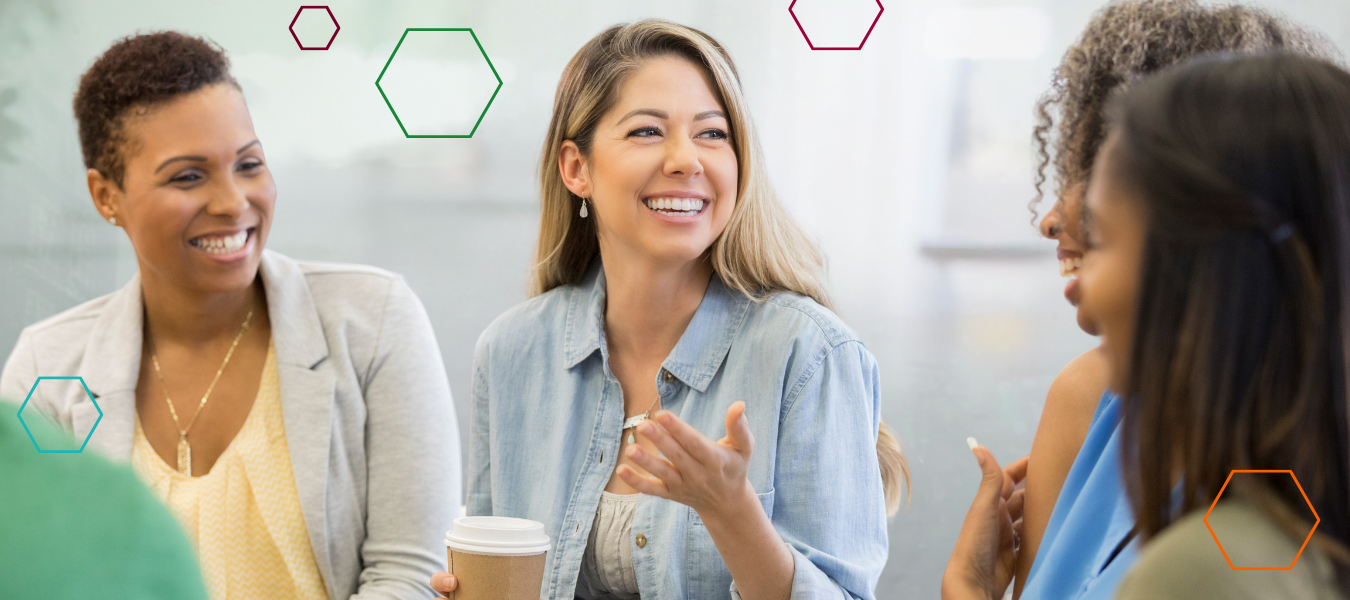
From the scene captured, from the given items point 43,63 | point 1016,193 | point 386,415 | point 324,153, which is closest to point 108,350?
point 386,415

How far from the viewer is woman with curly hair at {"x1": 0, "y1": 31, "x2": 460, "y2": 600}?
134 centimetres

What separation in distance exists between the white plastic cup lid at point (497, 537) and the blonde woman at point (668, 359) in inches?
8.6

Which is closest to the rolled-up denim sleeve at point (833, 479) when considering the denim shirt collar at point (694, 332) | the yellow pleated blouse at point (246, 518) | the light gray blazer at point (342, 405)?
the denim shirt collar at point (694, 332)

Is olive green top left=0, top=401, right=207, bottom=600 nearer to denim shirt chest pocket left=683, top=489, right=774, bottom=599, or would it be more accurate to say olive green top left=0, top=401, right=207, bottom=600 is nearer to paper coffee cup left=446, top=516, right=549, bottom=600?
paper coffee cup left=446, top=516, right=549, bottom=600

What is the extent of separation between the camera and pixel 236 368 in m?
1.46

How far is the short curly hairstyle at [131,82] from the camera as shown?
51.6 inches

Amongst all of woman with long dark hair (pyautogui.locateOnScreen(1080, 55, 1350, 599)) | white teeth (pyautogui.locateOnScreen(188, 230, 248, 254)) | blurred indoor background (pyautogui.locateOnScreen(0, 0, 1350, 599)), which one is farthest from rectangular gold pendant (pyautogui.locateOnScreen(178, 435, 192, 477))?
woman with long dark hair (pyautogui.locateOnScreen(1080, 55, 1350, 599))

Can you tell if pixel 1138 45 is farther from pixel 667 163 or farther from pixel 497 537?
pixel 497 537

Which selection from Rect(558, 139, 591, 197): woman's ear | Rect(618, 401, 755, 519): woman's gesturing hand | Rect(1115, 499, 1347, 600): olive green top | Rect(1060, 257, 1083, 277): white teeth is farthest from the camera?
Rect(558, 139, 591, 197): woman's ear

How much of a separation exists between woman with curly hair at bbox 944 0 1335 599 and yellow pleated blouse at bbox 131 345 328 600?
864mm

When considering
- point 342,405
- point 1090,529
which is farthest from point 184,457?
point 1090,529

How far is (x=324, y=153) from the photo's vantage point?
2.11 meters

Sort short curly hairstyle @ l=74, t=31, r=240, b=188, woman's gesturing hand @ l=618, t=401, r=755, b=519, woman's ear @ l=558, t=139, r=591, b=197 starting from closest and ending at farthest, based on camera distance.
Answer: woman's gesturing hand @ l=618, t=401, r=755, b=519
short curly hairstyle @ l=74, t=31, r=240, b=188
woman's ear @ l=558, t=139, r=591, b=197

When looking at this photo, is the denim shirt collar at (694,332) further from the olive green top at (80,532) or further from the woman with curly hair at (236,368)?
the olive green top at (80,532)
